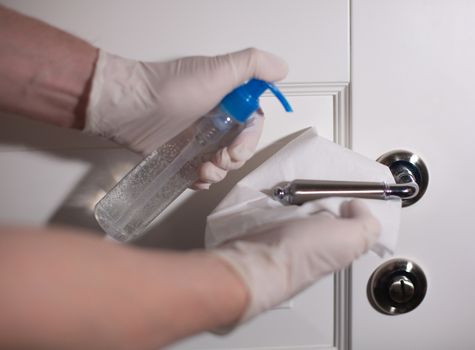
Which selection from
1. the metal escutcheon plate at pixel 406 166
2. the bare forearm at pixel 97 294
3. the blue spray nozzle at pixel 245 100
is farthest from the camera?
the metal escutcheon plate at pixel 406 166

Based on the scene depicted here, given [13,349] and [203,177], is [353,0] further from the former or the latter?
[13,349]

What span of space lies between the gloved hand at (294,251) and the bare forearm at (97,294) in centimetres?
3

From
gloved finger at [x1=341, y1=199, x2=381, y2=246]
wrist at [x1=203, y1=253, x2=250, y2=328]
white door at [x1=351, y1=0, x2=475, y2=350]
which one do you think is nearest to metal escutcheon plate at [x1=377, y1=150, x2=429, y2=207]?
white door at [x1=351, y1=0, x2=475, y2=350]

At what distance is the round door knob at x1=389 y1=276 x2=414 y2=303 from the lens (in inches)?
25.2

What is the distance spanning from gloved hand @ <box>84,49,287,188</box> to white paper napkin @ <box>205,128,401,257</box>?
0.30 feet

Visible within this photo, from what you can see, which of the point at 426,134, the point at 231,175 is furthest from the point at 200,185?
the point at 426,134

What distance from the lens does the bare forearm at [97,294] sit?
10.5 inches

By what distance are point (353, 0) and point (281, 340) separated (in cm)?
45

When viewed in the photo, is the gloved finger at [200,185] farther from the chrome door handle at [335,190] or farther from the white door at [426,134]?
the white door at [426,134]

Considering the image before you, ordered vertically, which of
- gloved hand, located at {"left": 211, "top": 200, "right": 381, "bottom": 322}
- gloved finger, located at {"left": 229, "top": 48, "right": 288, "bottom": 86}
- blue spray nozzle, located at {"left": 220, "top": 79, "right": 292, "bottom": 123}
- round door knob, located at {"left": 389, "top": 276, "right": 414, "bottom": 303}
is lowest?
round door knob, located at {"left": 389, "top": 276, "right": 414, "bottom": 303}

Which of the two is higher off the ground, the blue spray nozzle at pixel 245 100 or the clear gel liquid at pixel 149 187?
the blue spray nozzle at pixel 245 100

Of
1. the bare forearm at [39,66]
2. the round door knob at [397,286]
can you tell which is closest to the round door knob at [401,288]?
the round door knob at [397,286]

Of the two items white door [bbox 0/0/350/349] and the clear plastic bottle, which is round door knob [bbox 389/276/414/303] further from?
the clear plastic bottle

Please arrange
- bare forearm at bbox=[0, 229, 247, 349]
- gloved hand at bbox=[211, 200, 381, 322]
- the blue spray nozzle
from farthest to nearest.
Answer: the blue spray nozzle → gloved hand at bbox=[211, 200, 381, 322] → bare forearm at bbox=[0, 229, 247, 349]
